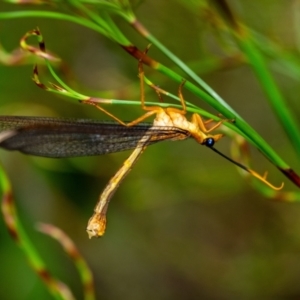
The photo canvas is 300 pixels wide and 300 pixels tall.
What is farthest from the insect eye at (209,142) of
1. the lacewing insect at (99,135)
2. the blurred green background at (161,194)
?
the blurred green background at (161,194)

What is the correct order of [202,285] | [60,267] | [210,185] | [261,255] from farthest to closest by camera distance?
1. [202,285]
2. [60,267]
3. [261,255]
4. [210,185]

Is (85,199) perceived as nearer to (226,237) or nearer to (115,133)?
(226,237)

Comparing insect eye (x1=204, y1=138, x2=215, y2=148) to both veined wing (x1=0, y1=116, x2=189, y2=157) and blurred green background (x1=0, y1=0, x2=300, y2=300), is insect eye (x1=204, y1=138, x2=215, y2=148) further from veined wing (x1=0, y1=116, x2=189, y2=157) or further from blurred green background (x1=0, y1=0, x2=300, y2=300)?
blurred green background (x1=0, y1=0, x2=300, y2=300)

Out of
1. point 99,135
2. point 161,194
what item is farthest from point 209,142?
point 161,194

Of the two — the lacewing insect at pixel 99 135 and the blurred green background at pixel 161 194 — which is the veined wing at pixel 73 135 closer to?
the lacewing insect at pixel 99 135

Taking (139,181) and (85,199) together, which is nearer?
(139,181)

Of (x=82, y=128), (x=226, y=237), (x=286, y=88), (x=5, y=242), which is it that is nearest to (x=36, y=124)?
(x=82, y=128)

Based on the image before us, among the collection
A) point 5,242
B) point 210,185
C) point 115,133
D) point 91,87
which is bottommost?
point 210,185
